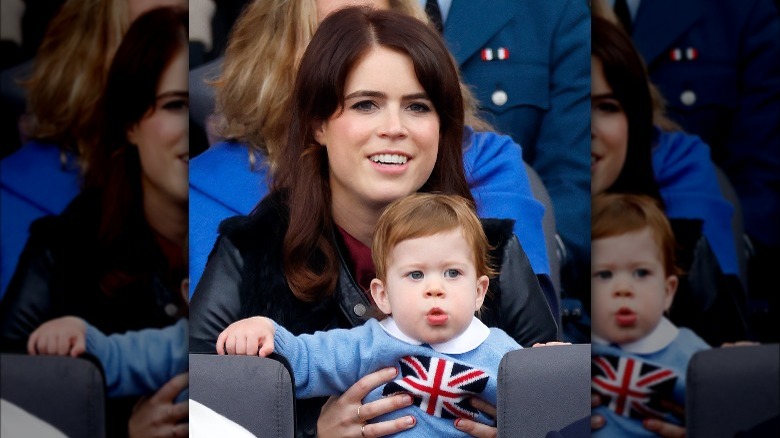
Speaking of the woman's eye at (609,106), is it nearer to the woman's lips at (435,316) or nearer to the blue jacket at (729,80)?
the blue jacket at (729,80)

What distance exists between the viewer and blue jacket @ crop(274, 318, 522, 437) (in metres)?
3.04

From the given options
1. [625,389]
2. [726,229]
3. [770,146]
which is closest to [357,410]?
[625,389]

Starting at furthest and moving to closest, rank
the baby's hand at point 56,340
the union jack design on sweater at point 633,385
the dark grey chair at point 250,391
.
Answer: the union jack design on sweater at point 633,385
the baby's hand at point 56,340
the dark grey chair at point 250,391

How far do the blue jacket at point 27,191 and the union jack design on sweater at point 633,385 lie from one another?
72.2 inches

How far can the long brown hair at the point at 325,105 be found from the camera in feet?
10.0

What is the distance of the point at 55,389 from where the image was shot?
312 cm

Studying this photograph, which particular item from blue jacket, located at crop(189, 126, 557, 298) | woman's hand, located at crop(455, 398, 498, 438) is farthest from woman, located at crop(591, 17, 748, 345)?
woman's hand, located at crop(455, 398, 498, 438)

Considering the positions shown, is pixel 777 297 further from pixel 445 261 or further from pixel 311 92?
pixel 311 92

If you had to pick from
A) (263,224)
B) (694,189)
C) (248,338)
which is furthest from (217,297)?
(694,189)

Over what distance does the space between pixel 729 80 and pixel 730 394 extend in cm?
105

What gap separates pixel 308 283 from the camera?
121 inches

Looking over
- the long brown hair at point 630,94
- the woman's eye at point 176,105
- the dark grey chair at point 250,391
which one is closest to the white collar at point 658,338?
the long brown hair at point 630,94

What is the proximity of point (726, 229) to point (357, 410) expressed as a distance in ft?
4.52

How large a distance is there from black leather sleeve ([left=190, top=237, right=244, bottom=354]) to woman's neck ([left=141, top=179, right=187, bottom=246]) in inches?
9.8
